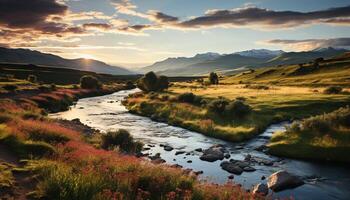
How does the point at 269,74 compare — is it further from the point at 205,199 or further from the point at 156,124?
the point at 205,199

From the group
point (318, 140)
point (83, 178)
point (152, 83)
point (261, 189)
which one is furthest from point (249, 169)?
point (152, 83)

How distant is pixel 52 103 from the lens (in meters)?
76.2

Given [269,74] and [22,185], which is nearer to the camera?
[22,185]

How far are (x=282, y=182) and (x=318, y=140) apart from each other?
13.6 m

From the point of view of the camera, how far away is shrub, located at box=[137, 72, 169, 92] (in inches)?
4599

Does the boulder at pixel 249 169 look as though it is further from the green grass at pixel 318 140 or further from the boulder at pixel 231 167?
the green grass at pixel 318 140

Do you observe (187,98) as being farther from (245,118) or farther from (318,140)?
(318,140)

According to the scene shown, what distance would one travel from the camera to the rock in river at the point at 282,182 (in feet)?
84.2

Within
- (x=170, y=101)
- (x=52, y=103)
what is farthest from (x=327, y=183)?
(x=52, y=103)

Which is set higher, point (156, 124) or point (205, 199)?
point (205, 199)

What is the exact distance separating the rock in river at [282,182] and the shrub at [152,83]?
91920 millimetres

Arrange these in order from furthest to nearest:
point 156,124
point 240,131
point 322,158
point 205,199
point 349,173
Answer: point 156,124 → point 240,131 → point 322,158 → point 349,173 → point 205,199

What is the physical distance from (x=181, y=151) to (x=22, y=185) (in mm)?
23424

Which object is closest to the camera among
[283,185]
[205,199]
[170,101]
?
[205,199]
